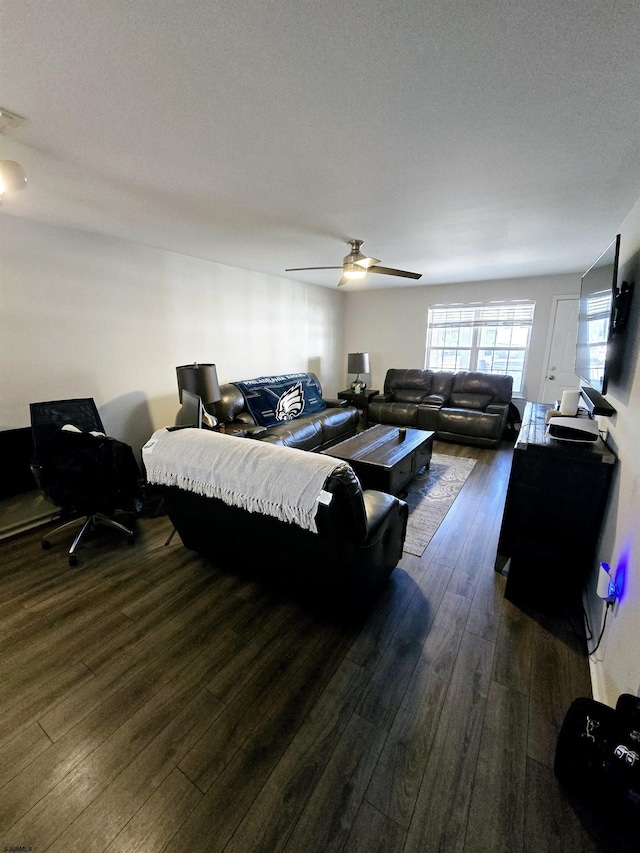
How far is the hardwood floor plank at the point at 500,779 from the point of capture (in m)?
1.01

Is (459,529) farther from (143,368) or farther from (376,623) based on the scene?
(143,368)

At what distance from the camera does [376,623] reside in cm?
179

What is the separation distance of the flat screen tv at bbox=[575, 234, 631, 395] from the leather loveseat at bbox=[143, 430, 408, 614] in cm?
141

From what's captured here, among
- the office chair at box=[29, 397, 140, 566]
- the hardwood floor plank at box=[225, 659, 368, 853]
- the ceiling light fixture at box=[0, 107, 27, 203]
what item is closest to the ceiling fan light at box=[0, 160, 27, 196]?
the ceiling light fixture at box=[0, 107, 27, 203]

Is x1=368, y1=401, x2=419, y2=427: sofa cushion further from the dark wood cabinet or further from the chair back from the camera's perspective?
the chair back

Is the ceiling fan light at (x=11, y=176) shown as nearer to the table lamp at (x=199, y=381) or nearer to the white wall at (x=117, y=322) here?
the white wall at (x=117, y=322)

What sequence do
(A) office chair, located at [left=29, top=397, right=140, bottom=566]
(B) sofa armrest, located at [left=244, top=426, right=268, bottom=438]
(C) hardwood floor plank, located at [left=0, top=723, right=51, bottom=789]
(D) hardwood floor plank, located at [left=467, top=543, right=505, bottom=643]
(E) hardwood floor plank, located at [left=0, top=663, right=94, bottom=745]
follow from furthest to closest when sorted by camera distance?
1. (B) sofa armrest, located at [left=244, top=426, right=268, bottom=438]
2. (A) office chair, located at [left=29, top=397, right=140, bottom=566]
3. (D) hardwood floor plank, located at [left=467, top=543, right=505, bottom=643]
4. (E) hardwood floor plank, located at [left=0, top=663, right=94, bottom=745]
5. (C) hardwood floor plank, located at [left=0, top=723, right=51, bottom=789]

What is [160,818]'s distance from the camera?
106 cm

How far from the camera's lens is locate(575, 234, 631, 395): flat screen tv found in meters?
1.66

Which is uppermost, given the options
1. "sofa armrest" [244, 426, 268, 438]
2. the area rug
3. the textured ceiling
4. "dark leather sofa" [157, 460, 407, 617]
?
the textured ceiling

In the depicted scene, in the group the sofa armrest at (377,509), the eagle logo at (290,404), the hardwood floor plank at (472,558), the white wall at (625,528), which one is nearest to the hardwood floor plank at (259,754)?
the sofa armrest at (377,509)

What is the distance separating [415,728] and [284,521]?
97 cm

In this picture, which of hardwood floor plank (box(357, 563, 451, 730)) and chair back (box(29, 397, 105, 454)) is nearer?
hardwood floor plank (box(357, 563, 451, 730))

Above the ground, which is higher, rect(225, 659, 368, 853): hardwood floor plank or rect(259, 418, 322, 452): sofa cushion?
rect(259, 418, 322, 452): sofa cushion
